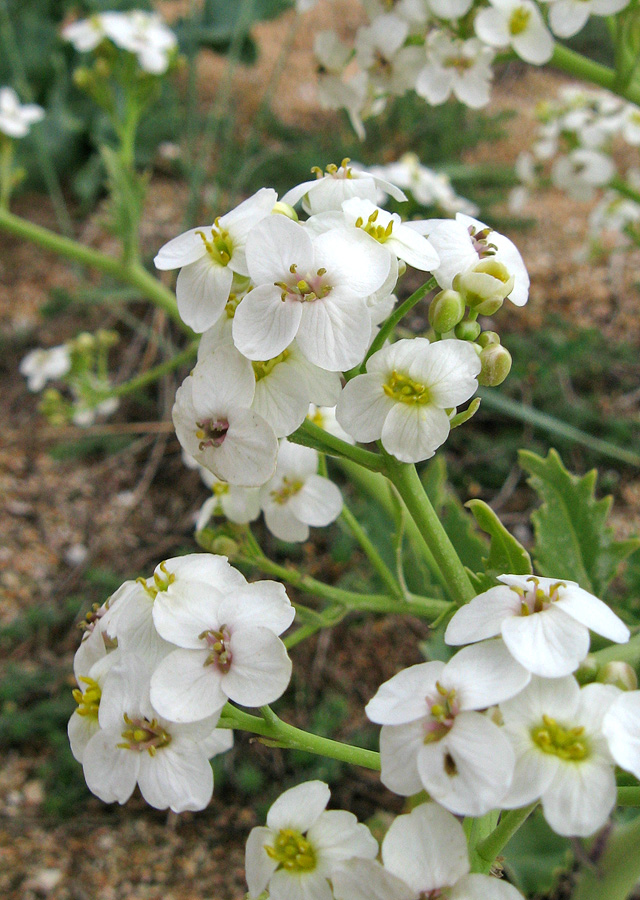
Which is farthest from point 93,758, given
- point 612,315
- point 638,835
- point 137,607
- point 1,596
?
point 612,315

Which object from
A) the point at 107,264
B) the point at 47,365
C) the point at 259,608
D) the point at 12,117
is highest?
the point at 259,608

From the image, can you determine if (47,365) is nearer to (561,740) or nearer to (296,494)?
(296,494)

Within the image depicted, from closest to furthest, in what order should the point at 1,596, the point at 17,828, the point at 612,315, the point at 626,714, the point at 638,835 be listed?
1. the point at 626,714
2. the point at 638,835
3. the point at 17,828
4. the point at 1,596
5. the point at 612,315

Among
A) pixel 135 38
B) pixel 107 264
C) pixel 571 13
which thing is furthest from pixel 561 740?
pixel 135 38

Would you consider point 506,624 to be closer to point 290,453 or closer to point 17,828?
point 290,453

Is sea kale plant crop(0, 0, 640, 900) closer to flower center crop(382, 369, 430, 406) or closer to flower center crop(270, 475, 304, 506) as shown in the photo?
flower center crop(382, 369, 430, 406)

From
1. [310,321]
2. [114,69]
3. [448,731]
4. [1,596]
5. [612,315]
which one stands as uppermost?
[310,321]
